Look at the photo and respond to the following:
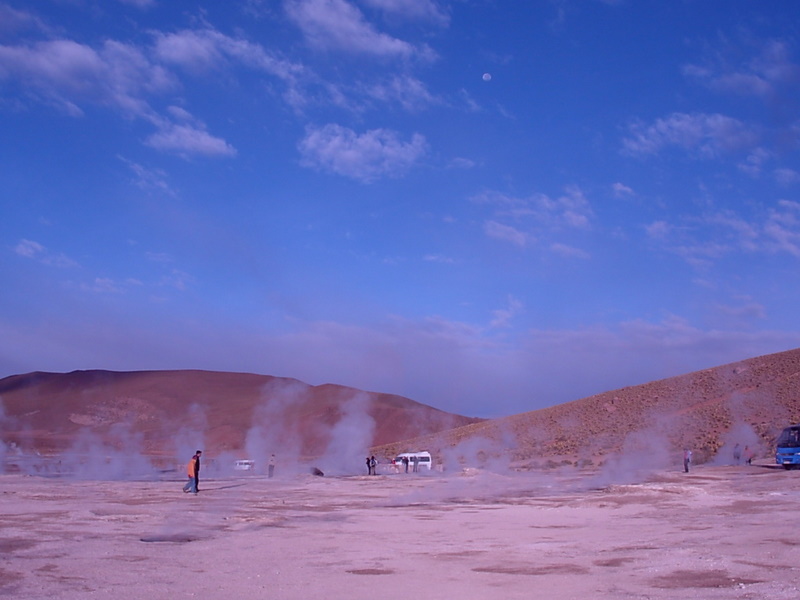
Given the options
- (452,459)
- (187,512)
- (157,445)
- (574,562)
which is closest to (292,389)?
(157,445)

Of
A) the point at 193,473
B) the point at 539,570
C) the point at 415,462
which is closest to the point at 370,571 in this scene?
the point at 539,570

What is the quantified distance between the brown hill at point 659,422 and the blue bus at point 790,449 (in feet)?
33.1

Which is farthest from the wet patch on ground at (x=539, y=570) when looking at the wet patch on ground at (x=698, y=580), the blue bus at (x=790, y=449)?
the blue bus at (x=790, y=449)

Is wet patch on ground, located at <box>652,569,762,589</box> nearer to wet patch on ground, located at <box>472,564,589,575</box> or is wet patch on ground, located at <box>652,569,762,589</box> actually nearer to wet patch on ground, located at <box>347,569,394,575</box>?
wet patch on ground, located at <box>472,564,589,575</box>

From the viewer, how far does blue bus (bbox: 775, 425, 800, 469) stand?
Answer: 1357 inches

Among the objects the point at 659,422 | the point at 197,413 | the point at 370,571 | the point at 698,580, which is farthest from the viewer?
the point at 197,413

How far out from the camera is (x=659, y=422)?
63375 mm

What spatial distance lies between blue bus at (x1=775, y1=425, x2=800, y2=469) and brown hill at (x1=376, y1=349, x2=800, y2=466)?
10102 millimetres

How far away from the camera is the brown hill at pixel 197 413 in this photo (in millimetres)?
86062

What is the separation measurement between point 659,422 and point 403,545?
181ft

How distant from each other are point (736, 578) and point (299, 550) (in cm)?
675

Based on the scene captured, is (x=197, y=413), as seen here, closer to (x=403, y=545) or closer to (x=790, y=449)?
(x=790, y=449)

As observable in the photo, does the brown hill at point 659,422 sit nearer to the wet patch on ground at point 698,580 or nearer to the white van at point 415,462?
the white van at point 415,462

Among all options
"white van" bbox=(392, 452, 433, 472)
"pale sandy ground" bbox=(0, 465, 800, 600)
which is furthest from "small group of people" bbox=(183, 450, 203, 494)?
"white van" bbox=(392, 452, 433, 472)
